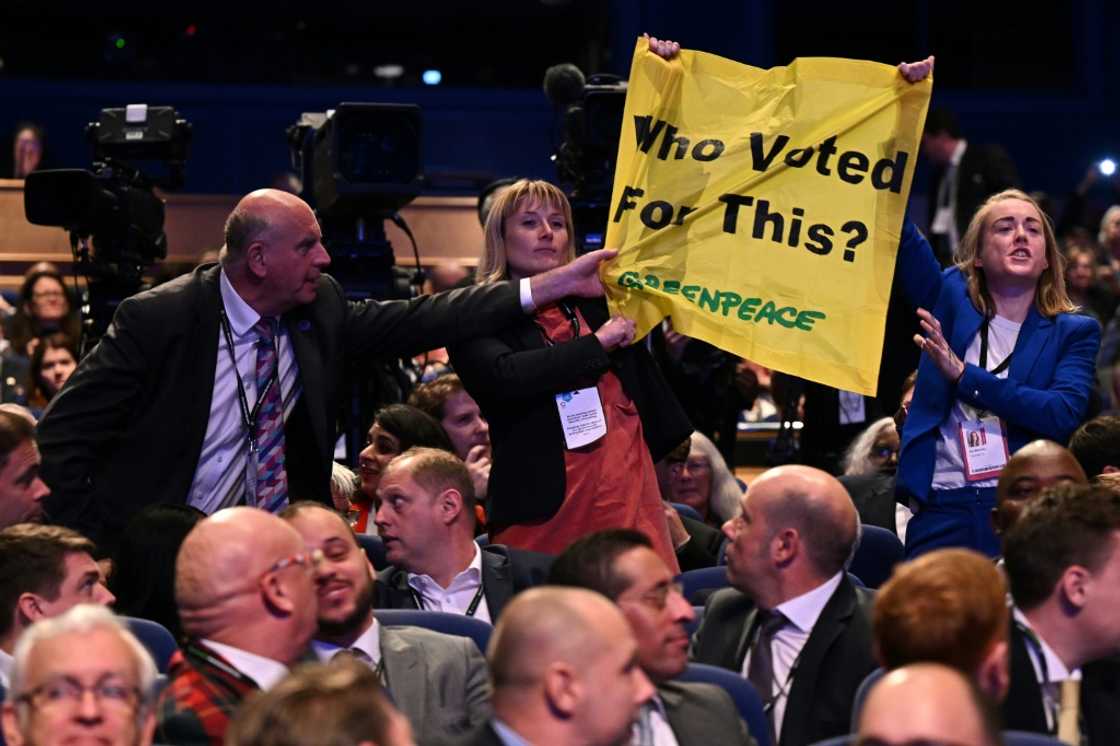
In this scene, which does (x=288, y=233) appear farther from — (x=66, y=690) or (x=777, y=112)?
(x=66, y=690)

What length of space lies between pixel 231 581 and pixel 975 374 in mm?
2540

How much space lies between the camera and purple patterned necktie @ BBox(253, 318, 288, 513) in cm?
480

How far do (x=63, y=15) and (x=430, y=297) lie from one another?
846 centimetres

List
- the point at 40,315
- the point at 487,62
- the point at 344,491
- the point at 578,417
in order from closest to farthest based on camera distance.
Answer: the point at 578,417 < the point at 344,491 < the point at 40,315 < the point at 487,62

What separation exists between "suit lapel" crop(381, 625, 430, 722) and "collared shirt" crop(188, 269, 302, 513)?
1.15 meters

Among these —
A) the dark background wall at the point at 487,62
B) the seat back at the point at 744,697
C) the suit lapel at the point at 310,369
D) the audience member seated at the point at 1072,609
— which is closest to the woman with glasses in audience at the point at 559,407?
the suit lapel at the point at 310,369

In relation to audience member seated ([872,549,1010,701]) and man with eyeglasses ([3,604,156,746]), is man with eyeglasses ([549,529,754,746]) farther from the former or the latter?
man with eyeglasses ([3,604,156,746])

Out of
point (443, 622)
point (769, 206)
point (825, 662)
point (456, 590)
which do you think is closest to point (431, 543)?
point (456, 590)

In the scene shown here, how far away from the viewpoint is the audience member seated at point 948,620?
9.91 ft

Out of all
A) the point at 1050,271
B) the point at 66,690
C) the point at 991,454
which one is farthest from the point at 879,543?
the point at 66,690

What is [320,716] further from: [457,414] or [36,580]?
[457,414]

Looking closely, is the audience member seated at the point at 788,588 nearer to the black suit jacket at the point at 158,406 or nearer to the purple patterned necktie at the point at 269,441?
Result: the black suit jacket at the point at 158,406

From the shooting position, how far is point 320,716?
246 cm

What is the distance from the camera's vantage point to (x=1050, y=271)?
17.3ft
